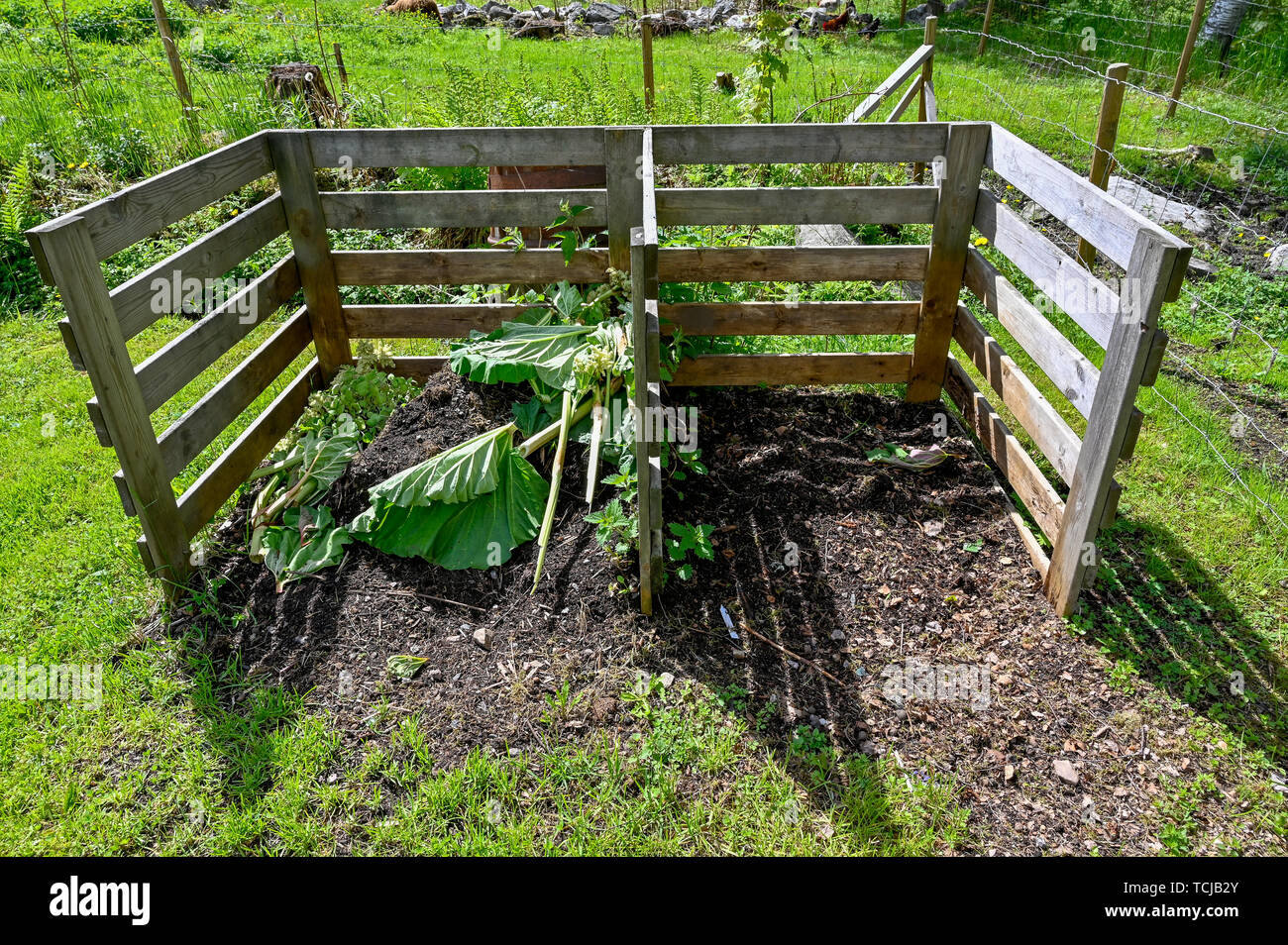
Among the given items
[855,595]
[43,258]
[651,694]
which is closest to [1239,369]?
[855,595]

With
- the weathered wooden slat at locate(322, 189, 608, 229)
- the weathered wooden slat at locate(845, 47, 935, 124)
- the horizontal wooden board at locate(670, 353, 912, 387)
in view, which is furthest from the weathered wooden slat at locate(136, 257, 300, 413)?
the weathered wooden slat at locate(845, 47, 935, 124)

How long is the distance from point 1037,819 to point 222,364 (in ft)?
19.4

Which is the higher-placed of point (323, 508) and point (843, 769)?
point (323, 508)

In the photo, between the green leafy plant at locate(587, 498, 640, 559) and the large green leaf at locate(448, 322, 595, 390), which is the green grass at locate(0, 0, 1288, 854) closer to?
the green leafy plant at locate(587, 498, 640, 559)

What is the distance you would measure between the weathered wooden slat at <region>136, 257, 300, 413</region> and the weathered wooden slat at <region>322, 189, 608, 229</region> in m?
0.47

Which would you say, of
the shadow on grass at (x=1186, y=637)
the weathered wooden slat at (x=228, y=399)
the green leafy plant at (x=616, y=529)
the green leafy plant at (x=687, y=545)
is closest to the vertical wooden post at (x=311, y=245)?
the weathered wooden slat at (x=228, y=399)

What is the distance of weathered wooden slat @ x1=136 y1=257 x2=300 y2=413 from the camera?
12.1 ft

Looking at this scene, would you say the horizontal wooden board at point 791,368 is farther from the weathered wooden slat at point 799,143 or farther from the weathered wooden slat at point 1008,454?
the weathered wooden slat at point 799,143

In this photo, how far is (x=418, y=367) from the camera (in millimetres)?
5383

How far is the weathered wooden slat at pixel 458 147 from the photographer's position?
459 cm

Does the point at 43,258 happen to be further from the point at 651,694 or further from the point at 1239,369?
the point at 1239,369

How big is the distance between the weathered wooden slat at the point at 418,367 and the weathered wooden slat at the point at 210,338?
753 millimetres

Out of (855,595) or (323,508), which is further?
(323,508)

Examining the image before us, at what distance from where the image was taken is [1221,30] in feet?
38.7
